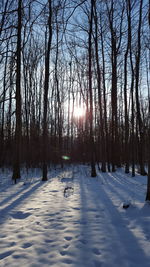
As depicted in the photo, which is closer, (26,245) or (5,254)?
(5,254)

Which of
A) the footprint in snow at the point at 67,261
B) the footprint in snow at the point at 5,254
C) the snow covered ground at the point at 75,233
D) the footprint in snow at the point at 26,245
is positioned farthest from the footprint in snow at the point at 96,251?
the footprint in snow at the point at 5,254

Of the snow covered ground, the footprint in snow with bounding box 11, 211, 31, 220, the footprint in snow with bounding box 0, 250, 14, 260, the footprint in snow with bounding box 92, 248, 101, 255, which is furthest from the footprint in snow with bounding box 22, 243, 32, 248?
the footprint in snow with bounding box 11, 211, 31, 220

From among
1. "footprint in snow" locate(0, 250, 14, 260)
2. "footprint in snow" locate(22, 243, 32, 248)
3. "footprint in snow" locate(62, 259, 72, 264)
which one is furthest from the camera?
"footprint in snow" locate(22, 243, 32, 248)

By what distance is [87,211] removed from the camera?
4.07m

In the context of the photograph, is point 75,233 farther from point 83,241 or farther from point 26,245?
point 26,245

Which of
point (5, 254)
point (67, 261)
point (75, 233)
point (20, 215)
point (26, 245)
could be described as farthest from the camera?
point (20, 215)

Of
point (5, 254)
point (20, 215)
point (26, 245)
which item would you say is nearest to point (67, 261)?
point (26, 245)

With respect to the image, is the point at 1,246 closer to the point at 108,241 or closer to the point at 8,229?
the point at 8,229

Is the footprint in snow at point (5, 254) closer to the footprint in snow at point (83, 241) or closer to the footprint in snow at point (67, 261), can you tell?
the footprint in snow at point (67, 261)

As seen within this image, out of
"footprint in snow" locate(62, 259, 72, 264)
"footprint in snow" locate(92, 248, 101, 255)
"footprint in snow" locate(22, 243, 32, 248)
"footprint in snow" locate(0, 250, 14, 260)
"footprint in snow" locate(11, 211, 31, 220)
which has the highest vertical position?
"footprint in snow" locate(62, 259, 72, 264)

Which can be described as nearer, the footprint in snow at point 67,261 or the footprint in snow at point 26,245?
the footprint in snow at point 67,261

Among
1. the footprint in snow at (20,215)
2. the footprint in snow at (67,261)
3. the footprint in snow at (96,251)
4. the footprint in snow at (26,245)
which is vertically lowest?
the footprint in snow at (20,215)

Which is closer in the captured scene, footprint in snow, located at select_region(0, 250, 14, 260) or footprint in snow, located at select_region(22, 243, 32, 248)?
footprint in snow, located at select_region(0, 250, 14, 260)

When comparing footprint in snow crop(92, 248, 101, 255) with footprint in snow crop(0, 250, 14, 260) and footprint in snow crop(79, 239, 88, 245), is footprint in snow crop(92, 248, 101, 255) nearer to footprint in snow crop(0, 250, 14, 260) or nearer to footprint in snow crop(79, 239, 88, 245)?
footprint in snow crop(79, 239, 88, 245)
